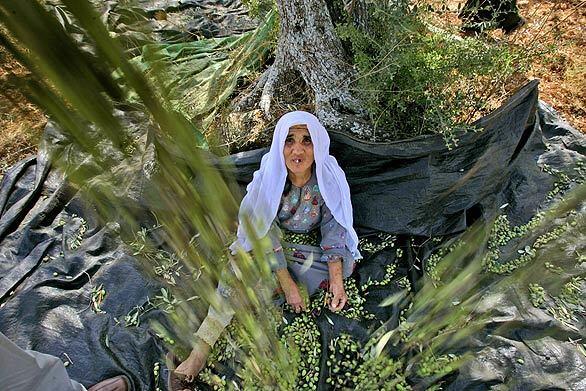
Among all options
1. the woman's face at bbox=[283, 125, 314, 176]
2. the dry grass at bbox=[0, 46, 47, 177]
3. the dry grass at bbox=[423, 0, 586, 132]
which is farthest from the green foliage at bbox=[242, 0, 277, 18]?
the dry grass at bbox=[0, 46, 47, 177]

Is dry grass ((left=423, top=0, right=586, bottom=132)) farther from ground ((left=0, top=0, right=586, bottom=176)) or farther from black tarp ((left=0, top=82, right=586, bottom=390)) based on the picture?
black tarp ((left=0, top=82, right=586, bottom=390))

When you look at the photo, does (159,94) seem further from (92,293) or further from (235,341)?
(92,293)

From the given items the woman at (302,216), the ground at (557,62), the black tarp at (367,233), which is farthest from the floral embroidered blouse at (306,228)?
the ground at (557,62)

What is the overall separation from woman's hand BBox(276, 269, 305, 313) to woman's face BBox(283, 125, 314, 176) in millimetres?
448

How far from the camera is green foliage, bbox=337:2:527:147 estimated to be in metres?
2.11

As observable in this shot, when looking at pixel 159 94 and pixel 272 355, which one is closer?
pixel 159 94

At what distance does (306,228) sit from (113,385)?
103 cm

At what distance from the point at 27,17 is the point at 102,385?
6.29ft

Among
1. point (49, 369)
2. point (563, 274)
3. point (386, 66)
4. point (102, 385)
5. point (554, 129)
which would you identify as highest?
point (386, 66)

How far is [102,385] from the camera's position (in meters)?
1.82

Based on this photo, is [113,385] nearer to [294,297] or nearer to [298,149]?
[294,297]

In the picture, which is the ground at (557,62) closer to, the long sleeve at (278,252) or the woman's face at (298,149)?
the woman's face at (298,149)

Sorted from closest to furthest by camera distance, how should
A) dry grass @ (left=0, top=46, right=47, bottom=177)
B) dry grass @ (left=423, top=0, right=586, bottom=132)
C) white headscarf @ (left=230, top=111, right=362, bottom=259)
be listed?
1. dry grass @ (left=0, top=46, right=47, bottom=177)
2. white headscarf @ (left=230, top=111, right=362, bottom=259)
3. dry grass @ (left=423, top=0, right=586, bottom=132)

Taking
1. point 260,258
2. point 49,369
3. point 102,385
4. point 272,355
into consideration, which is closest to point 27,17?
point 260,258
